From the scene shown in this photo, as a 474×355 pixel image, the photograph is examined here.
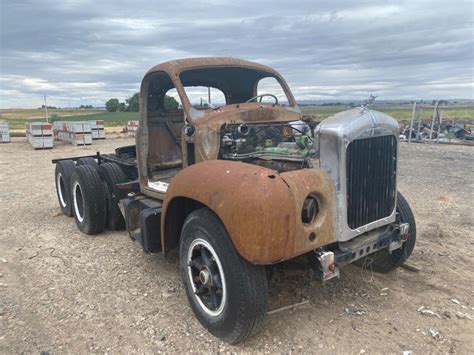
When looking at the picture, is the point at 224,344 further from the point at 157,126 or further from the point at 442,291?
the point at 157,126

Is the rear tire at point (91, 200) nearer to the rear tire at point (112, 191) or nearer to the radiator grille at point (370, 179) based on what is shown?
the rear tire at point (112, 191)

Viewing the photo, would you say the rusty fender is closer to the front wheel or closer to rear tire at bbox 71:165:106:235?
the front wheel

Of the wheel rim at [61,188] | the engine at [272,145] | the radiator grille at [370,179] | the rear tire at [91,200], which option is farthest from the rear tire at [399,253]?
the wheel rim at [61,188]

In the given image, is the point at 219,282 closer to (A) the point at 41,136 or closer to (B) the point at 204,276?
(B) the point at 204,276

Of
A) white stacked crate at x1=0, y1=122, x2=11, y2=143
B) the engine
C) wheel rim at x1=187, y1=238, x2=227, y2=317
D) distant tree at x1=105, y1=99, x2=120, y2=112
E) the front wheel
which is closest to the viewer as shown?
the front wheel

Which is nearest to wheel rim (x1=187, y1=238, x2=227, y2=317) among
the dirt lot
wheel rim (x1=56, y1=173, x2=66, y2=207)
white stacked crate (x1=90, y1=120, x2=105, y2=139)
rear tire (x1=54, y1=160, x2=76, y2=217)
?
the dirt lot

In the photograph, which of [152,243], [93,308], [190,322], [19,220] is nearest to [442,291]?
[190,322]

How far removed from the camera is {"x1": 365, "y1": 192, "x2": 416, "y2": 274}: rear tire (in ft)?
13.1

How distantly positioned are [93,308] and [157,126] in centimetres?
261

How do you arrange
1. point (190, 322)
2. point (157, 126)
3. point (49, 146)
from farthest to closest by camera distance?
point (49, 146) → point (157, 126) → point (190, 322)

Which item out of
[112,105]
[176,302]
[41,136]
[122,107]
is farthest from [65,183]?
[112,105]

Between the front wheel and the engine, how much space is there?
2.70 ft

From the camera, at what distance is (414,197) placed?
25.0 feet

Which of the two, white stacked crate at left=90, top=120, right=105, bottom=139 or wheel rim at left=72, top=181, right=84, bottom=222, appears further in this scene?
white stacked crate at left=90, top=120, right=105, bottom=139
